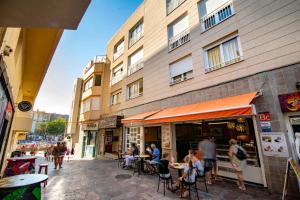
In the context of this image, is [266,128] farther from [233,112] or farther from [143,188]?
[143,188]

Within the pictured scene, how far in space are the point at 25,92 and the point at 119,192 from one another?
1272cm

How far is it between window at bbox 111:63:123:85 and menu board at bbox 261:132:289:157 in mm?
15287

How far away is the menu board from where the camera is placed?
5.84 metres

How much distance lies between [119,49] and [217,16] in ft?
45.5

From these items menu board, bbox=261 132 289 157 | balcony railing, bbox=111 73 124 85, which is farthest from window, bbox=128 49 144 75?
menu board, bbox=261 132 289 157

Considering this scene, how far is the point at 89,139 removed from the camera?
72.2 feet

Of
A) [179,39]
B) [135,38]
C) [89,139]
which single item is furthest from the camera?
[89,139]

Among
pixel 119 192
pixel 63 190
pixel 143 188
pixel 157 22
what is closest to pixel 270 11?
pixel 157 22

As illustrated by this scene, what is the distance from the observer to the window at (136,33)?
54.5 feet

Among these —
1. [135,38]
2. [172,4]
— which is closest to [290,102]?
[172,4]

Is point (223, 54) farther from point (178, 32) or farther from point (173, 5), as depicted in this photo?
point (173, 5)

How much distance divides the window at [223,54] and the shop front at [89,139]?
16.4 meters

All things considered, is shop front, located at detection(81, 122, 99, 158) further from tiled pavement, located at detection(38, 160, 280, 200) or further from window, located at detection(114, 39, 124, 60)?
tiled pavement, located at detection(38, 160, 280, 200)

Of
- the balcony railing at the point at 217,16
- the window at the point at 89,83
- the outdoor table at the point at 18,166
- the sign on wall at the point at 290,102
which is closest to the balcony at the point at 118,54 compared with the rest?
the window at the point at 89,83
